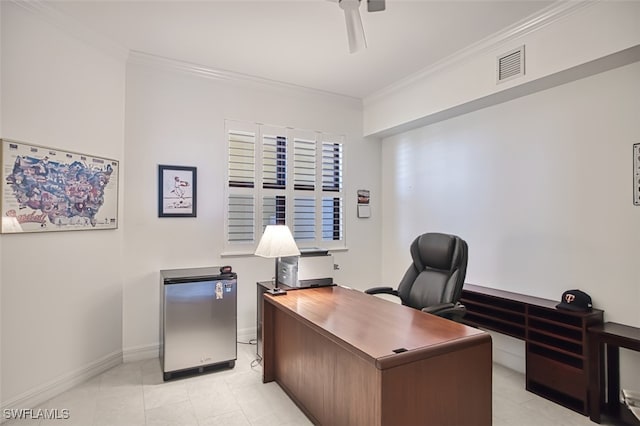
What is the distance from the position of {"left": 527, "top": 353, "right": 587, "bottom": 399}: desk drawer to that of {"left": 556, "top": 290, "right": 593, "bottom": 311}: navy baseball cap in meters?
0.42

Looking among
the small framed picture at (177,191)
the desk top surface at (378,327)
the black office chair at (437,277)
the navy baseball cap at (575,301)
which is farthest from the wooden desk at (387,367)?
the small framed picture at (177,191)

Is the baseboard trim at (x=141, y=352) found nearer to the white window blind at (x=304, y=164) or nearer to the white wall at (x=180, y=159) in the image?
the white wall at (x=180, y=159)

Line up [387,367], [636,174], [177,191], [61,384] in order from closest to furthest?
[387,367], [636,174], [61,384], [177,191]

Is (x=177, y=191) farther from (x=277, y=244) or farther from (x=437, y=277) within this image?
(x=437, y=277)

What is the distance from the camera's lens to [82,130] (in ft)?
9.46

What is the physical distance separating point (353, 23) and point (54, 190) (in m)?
2.50

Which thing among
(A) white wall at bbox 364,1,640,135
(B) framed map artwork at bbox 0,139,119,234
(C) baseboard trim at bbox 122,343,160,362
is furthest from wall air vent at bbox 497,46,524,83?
(C) baseboard trim at bbox 122,343,160,362

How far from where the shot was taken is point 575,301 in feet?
8.48

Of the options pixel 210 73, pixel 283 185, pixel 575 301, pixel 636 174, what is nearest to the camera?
pixel 636 174

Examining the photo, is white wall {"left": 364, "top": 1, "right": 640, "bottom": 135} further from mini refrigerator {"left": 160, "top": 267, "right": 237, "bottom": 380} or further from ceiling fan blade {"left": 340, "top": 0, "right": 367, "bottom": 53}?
mini refrigerator {"left": 160, "top": 267, "right": 237, "bottom": 380}

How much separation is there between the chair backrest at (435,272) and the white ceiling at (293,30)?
169 centimetres

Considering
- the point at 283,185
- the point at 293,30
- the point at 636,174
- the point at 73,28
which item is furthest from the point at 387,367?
the point at 73,28

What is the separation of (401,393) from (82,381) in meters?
2.68

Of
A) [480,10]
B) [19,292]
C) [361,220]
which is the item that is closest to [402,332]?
[480,10]
